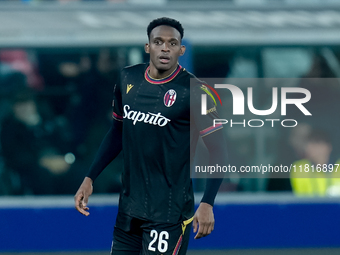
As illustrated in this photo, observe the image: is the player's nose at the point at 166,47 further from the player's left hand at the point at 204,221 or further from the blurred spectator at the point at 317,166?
the blurred spectator at the point at 317,166

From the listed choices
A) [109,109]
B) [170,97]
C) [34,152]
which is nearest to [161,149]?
[170,97]

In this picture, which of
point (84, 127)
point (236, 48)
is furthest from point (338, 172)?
point (84, 127)

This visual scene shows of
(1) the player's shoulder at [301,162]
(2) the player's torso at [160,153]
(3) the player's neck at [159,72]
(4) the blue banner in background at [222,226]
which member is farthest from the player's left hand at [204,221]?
(1) the player's shoulder at [301,162]

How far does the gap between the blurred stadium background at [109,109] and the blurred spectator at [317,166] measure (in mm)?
87

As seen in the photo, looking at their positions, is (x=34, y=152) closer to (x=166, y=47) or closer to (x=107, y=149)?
(x=107, y=149)

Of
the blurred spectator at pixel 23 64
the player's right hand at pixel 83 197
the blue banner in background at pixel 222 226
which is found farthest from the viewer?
the blurred spectator at pixel 23 64

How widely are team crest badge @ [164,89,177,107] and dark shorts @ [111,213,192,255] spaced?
0.66 m

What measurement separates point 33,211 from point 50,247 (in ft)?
1.45

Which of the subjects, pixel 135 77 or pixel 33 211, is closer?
pixel 135 77

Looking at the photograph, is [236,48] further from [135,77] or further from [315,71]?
[135,77]

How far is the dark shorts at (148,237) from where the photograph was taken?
2.73m

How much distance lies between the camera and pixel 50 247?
5.58 metres

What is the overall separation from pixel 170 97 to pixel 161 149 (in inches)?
11.5

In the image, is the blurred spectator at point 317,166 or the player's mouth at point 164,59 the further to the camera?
the blurred spectator at point 317,166
